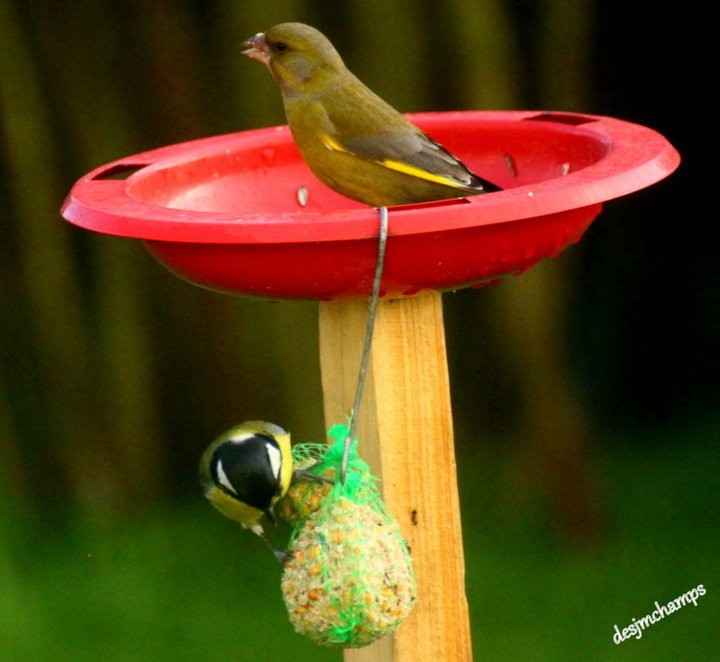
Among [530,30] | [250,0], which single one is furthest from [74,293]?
[530,30]

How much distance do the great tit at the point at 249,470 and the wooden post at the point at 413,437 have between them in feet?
0.71

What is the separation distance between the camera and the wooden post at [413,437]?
2223 millimetres

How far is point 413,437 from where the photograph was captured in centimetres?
226

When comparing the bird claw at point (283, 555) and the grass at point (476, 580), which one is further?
the grass at point (476, 580)

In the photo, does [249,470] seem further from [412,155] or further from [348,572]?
[412,155]

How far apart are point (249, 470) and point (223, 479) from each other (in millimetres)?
55

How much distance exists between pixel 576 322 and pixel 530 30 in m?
0.88

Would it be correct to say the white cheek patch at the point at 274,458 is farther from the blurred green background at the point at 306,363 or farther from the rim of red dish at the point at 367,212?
the blurred green background at the point at 306,363

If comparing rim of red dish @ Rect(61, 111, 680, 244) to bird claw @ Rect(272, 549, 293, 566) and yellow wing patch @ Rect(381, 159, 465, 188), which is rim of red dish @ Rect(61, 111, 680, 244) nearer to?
yellow wing patch @ Rect(381, 159, 465, 188)

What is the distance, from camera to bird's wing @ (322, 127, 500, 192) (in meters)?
2.27

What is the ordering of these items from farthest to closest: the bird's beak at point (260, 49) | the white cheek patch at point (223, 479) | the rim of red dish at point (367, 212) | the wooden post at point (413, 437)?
1. the bird's beak at point (260, 49)
2. the wooden post at point (413, 437)
3. the white cheek patch at point (223, 479)
4. the rim of red dish at point (367, 212)

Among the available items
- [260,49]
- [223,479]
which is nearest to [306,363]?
[260,49]

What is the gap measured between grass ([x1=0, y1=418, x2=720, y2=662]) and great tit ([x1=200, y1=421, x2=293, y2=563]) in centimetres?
168

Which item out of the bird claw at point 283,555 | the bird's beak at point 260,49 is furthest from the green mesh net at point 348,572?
the bird's beak at point 260,49
